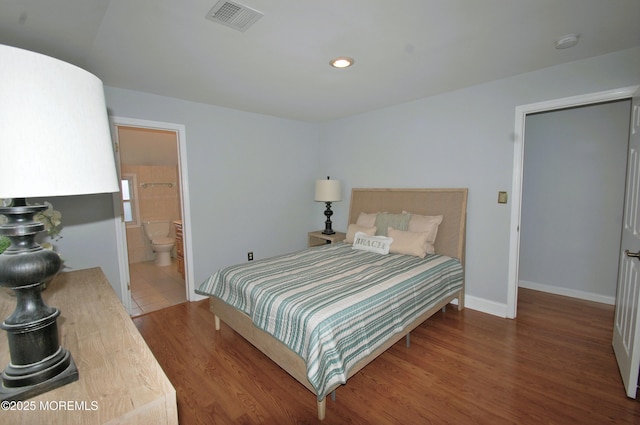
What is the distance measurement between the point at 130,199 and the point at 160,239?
0.92 m

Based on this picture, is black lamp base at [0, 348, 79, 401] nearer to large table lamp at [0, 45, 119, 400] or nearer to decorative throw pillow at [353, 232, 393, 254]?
large table lamp at [0, 45, 119, 400]

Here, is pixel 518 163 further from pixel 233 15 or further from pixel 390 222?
pixel 233 15

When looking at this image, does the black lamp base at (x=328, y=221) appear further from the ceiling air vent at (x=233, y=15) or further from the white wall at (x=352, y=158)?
the ceiling air vent at (x=233, y=15)

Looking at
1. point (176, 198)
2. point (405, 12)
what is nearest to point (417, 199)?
point (405, 12)

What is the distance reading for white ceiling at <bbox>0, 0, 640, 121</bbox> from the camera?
5.40 ft

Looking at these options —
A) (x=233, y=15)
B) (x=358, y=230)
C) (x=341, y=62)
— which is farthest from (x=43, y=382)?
(x=358, y=230)

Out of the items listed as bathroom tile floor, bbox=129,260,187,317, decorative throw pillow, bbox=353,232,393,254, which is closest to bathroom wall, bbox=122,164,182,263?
bathroom tile floor, bbox=129,260,187,317

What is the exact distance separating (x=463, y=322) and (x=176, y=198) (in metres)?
5.25

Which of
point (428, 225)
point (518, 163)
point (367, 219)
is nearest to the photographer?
point (518, 163)

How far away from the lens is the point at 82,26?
1782mm

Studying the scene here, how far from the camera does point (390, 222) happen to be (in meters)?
3.45

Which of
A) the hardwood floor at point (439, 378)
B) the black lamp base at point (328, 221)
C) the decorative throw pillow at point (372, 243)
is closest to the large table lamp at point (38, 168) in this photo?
the hardwood floor at point (439, 378)

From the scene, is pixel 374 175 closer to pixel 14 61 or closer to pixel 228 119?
pixel 228 119

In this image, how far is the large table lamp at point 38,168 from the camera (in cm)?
63
